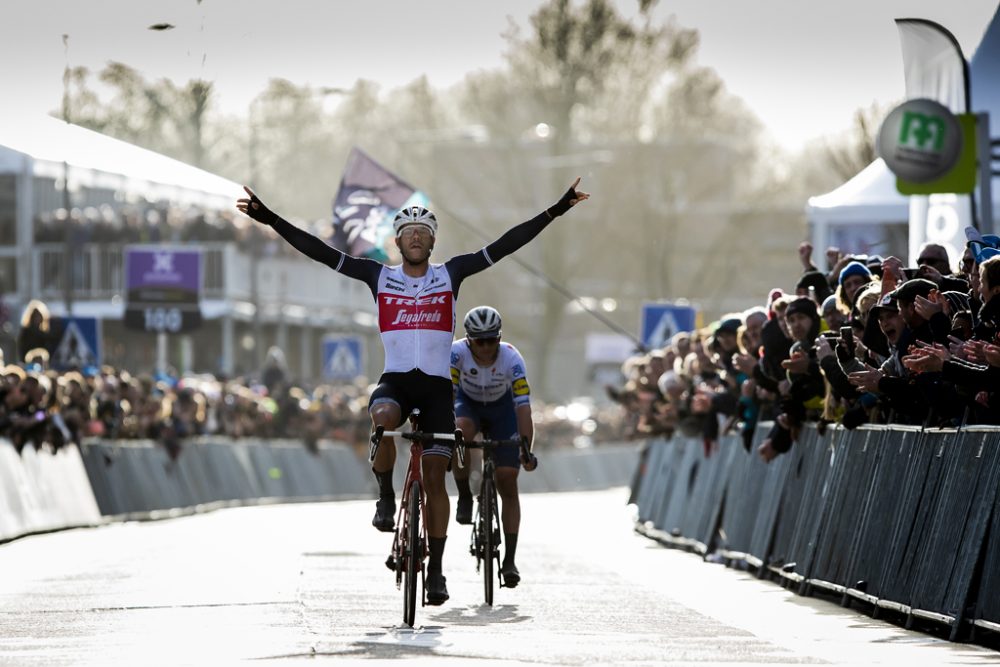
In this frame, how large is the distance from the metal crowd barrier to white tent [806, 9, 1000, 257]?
205 inches

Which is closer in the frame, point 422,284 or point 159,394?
point 422,284

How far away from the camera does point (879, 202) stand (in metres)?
28.4

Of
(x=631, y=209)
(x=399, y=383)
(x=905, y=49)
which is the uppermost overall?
(x=905, y=49)

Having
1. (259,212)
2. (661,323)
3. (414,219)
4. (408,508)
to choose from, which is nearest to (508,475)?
(408,508)

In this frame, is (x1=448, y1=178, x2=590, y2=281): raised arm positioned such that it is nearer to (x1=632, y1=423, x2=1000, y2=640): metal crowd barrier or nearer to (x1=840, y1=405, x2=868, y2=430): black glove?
(x1=632, y1=423, x2=1000, y2=640): metal crowd barrier

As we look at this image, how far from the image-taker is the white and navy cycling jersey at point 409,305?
1354 cm

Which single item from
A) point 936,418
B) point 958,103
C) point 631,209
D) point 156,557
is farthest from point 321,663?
point 631,209

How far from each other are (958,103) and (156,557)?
9045 millimetres

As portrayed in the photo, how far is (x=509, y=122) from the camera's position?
5934cm

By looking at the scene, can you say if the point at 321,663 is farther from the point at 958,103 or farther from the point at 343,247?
the point at 343,247

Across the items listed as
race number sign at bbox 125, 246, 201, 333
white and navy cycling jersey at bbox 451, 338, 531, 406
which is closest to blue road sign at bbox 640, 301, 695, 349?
race number sign at bbox 125, 246, 201, 333

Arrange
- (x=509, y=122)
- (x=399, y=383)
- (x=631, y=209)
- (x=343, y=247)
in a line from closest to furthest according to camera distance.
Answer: (x=399, y=383) → (x=343, y=247) → (x=509, y=122) → (x=631, y=209)

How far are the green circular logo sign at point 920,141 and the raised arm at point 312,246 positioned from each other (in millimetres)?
9840

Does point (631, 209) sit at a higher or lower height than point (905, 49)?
lower
